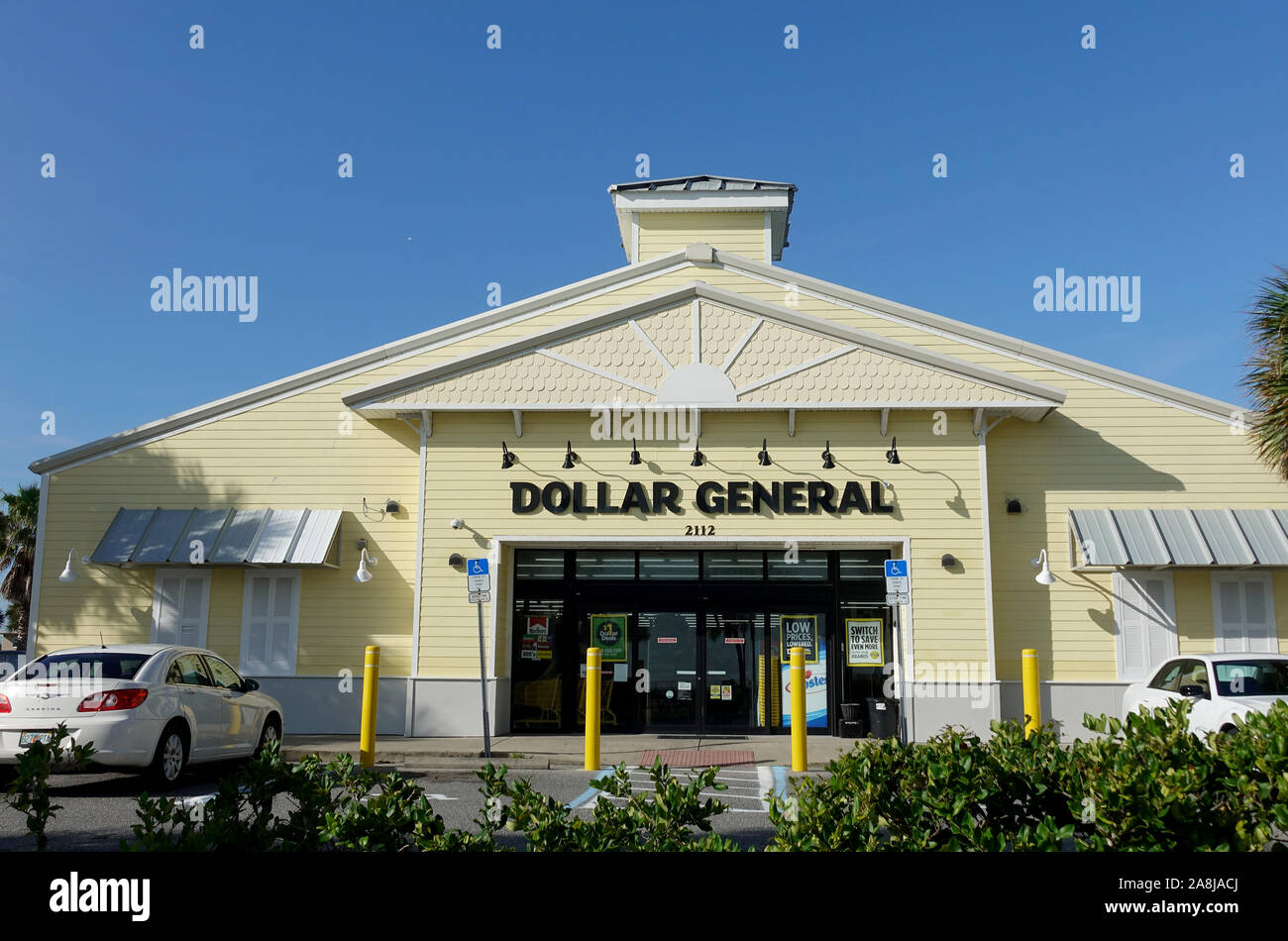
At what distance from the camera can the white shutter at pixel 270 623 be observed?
55.9ft

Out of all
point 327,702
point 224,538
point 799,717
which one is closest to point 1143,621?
point 799,717

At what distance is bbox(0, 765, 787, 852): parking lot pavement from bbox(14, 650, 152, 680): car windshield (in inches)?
43.5

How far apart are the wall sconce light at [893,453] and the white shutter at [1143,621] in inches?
160

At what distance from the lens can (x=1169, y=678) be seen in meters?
13.5

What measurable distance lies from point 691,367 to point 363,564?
6151 millimetres

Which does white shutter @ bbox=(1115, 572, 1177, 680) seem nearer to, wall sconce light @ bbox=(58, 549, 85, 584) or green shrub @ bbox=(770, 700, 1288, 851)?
green shrub @ bbox=(770, 700, 1288, 851)

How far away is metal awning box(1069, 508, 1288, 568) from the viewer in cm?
1606

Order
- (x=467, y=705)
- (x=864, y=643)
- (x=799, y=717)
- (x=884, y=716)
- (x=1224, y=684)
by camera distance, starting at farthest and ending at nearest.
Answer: (x=864, y=643) → (x=884, y=716) → (x=467, y=705) → (x=799, y=717) → (x=1224, y=684)

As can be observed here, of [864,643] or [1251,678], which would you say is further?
[864,643]

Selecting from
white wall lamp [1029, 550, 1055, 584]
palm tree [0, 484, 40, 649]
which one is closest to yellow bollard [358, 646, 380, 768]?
white wall lamp [1029, 550, 1055, 584]

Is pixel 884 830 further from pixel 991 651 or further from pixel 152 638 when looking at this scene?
pixel 152 638

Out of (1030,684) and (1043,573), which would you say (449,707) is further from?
(1043,573)
